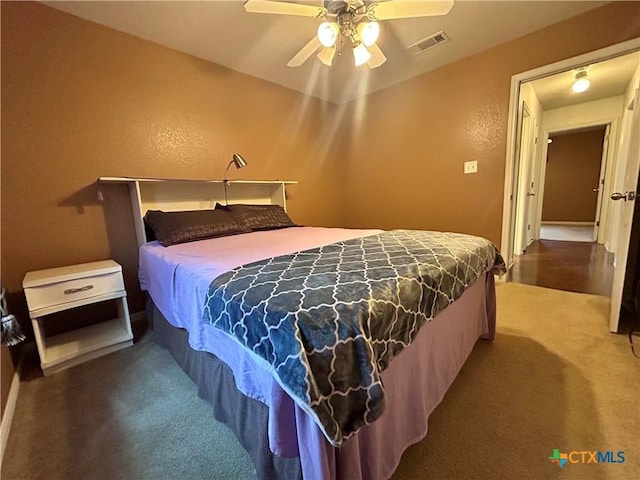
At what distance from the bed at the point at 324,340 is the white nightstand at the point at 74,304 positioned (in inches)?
17.7

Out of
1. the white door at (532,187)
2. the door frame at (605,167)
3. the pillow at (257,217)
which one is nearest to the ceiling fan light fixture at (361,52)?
the pillow at (257,217)

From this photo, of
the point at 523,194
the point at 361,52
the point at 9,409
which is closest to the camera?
the point at 9,409

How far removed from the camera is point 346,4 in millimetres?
1707

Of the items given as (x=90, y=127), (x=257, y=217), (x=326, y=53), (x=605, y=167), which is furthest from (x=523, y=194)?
(x=90, y=127)

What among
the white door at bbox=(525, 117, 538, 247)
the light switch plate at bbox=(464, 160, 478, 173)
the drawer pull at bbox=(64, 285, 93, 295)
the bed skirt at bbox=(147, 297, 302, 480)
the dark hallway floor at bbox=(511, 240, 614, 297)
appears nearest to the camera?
the bed skirt at bbox=(147, 297, 302, 480)

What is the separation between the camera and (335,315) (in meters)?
0.73

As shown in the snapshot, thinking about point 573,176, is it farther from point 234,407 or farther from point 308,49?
point 234,407

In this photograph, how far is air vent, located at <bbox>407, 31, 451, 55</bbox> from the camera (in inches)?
97.8

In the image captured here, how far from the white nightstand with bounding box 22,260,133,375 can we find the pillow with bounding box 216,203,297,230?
1004mm

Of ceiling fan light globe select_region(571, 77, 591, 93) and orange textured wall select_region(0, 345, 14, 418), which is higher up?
ceiling fan light globe select_region(571, 77, 591, 93)

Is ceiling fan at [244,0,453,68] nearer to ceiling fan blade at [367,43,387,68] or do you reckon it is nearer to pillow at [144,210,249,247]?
ceiling fan blade at [367,43,387,68]

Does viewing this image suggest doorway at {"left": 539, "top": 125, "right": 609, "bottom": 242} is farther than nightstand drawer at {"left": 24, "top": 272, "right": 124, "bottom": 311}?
Yes

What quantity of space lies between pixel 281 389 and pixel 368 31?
2131 millimetres

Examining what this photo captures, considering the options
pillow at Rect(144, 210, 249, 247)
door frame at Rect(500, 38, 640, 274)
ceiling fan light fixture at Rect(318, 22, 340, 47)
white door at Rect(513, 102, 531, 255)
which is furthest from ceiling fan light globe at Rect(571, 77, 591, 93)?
pillow at Rect(144, 210, 249, 247)
